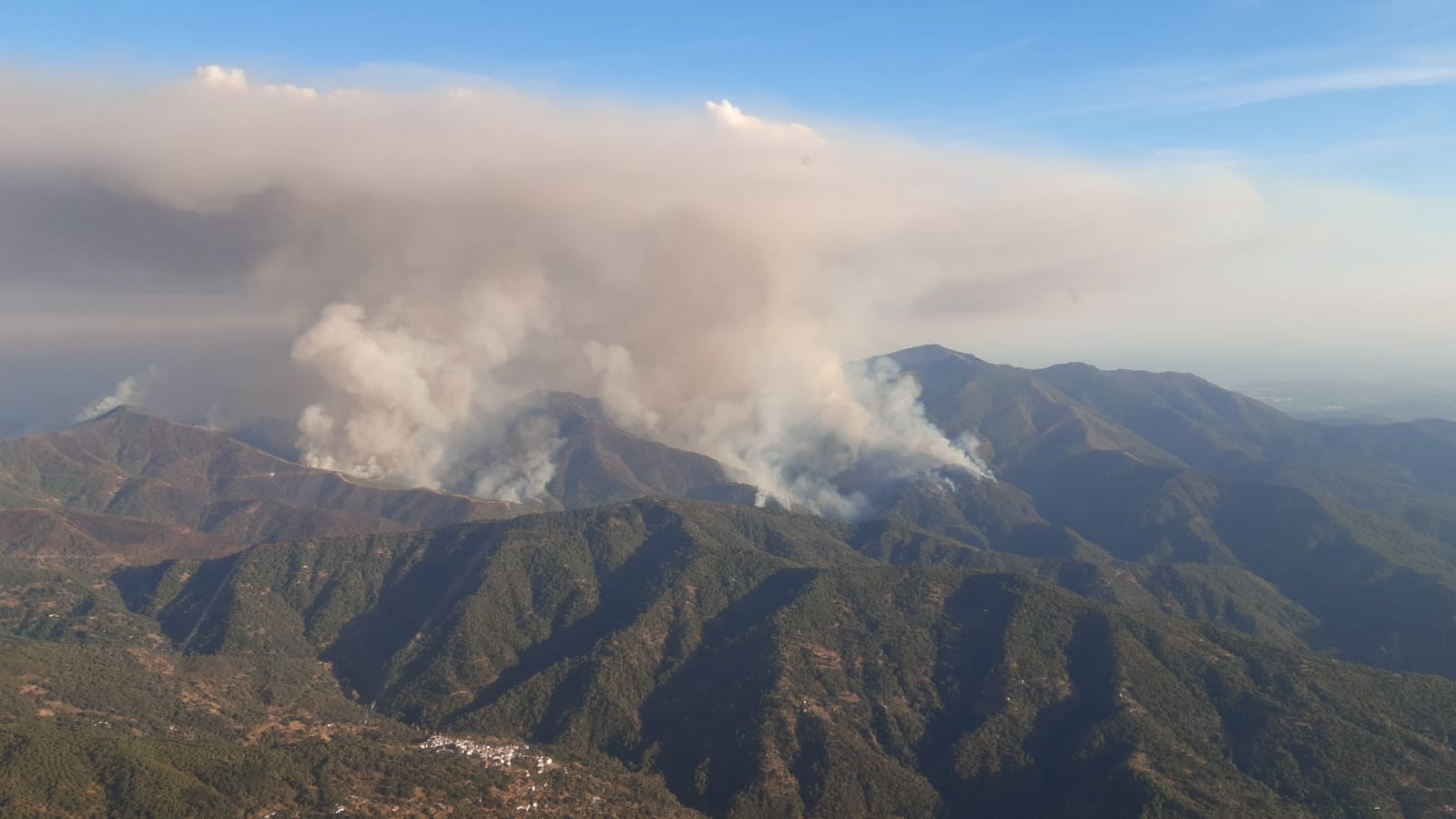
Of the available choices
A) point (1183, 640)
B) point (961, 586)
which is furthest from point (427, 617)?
point (1183, 640)

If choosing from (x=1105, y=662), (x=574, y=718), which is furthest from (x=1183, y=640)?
(x=574, y=718)

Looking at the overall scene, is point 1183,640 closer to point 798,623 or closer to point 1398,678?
point 1398,678

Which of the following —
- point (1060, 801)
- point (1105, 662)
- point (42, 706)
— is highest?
point (42, 706)

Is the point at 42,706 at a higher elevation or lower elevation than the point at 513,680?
higher

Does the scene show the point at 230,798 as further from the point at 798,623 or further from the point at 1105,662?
the point at 1105,662

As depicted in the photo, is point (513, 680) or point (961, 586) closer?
point (513, 680)

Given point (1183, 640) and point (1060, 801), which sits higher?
point (1183, 640)

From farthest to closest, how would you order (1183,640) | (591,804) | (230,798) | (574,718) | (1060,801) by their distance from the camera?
(1183,640) → (574,718) → (1060,801) → (591,804) → (230,798)

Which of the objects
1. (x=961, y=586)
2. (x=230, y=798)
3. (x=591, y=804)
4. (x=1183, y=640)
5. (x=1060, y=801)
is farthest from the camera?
(x=961, y=586)

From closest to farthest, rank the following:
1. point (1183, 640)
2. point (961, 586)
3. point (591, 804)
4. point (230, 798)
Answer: point (230, 798)
point (591, 804)
point (1183, 640)
point (961, 586)
